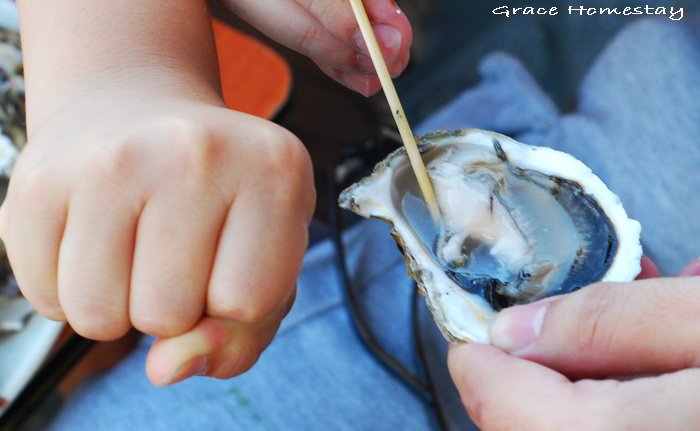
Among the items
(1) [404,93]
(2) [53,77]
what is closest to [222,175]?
(2) [53,77]

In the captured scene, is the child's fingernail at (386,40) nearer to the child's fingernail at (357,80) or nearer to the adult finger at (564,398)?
the child's fingernail at (357,80)

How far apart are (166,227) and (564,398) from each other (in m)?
0.19

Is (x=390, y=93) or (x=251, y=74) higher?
(x=390, y=93)

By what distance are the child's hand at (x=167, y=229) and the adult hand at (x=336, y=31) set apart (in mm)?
131

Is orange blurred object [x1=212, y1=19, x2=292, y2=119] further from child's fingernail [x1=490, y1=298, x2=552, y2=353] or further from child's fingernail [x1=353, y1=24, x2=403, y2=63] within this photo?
child's fingernail [x1=490, y1=298, x2=552, y2=353]

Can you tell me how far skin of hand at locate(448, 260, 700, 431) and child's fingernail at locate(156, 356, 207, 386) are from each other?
0.43ft

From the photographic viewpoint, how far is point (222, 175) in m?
0.29

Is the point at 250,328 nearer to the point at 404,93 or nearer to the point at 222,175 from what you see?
the point at 222,175

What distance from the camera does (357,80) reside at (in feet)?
1.51

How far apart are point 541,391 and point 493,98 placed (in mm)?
454

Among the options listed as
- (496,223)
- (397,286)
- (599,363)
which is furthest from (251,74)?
(599,363)

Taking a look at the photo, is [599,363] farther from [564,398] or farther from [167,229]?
[167,229]

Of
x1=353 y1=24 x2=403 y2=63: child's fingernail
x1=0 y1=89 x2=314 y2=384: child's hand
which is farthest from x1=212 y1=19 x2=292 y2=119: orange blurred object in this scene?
x1=0 y1=89 x2=314 y2=384: child's hand

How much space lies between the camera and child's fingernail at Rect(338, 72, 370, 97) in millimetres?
455
